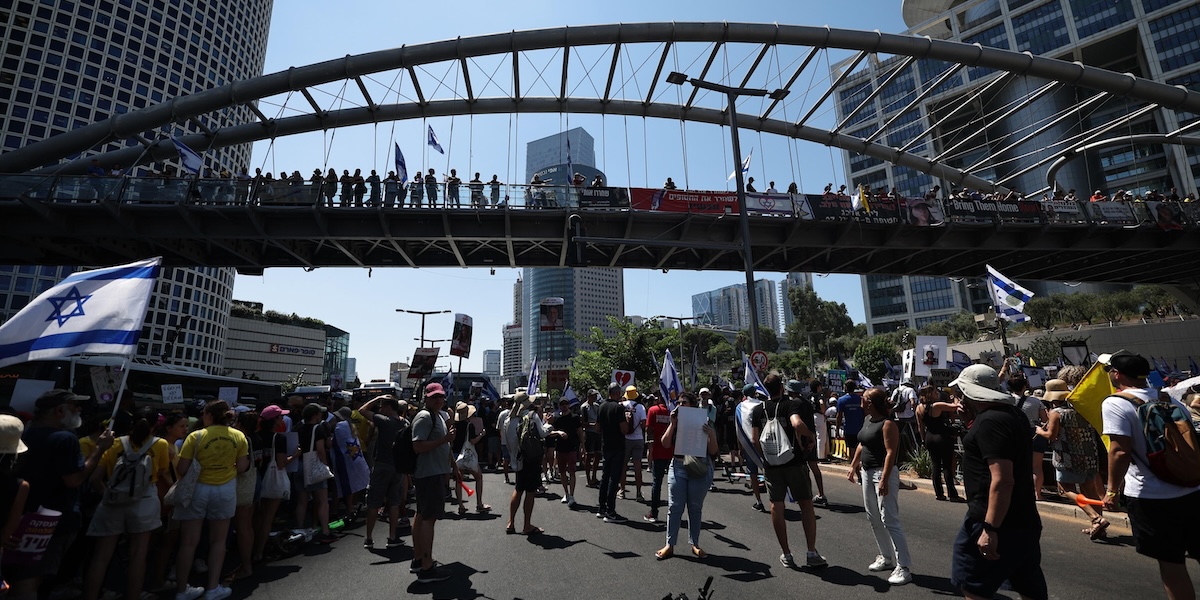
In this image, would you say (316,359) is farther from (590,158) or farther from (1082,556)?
(1082,556)

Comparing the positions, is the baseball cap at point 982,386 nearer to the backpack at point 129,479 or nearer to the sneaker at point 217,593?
the sneaker at point 217,593

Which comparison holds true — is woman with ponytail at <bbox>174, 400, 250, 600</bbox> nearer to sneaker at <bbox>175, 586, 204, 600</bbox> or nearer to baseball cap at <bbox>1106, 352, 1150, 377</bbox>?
sneaker at <bbox>175, 586, 204, 600</bbox>

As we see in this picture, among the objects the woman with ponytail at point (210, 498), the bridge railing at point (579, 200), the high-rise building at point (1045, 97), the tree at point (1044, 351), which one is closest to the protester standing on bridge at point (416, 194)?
the bridge railing at point (579, 200)

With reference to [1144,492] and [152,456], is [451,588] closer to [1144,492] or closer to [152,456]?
[152,456]

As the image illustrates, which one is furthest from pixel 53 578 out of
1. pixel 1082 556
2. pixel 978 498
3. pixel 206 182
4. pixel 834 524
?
pixel 206 182

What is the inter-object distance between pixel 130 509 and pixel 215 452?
75 centimetres

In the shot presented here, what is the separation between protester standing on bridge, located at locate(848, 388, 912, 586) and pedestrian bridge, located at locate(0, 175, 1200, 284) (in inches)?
382

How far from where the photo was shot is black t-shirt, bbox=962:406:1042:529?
10.5 ft

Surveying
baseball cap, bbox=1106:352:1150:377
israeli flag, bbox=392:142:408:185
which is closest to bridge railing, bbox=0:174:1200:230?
israeli flag, bbox=392:142:408:185

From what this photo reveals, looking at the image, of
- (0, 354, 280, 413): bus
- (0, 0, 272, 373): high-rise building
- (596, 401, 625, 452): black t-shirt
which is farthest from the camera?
(0, 0, 272, 373): high-rise building

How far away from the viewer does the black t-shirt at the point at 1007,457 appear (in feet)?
10.5

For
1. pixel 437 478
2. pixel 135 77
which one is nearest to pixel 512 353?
pixel 135 77

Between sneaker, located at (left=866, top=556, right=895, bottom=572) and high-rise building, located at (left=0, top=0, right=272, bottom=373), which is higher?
high-rise building, located at (left=0, top=0, right=272, bottom=373)

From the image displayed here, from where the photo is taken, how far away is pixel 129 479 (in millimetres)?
4746
